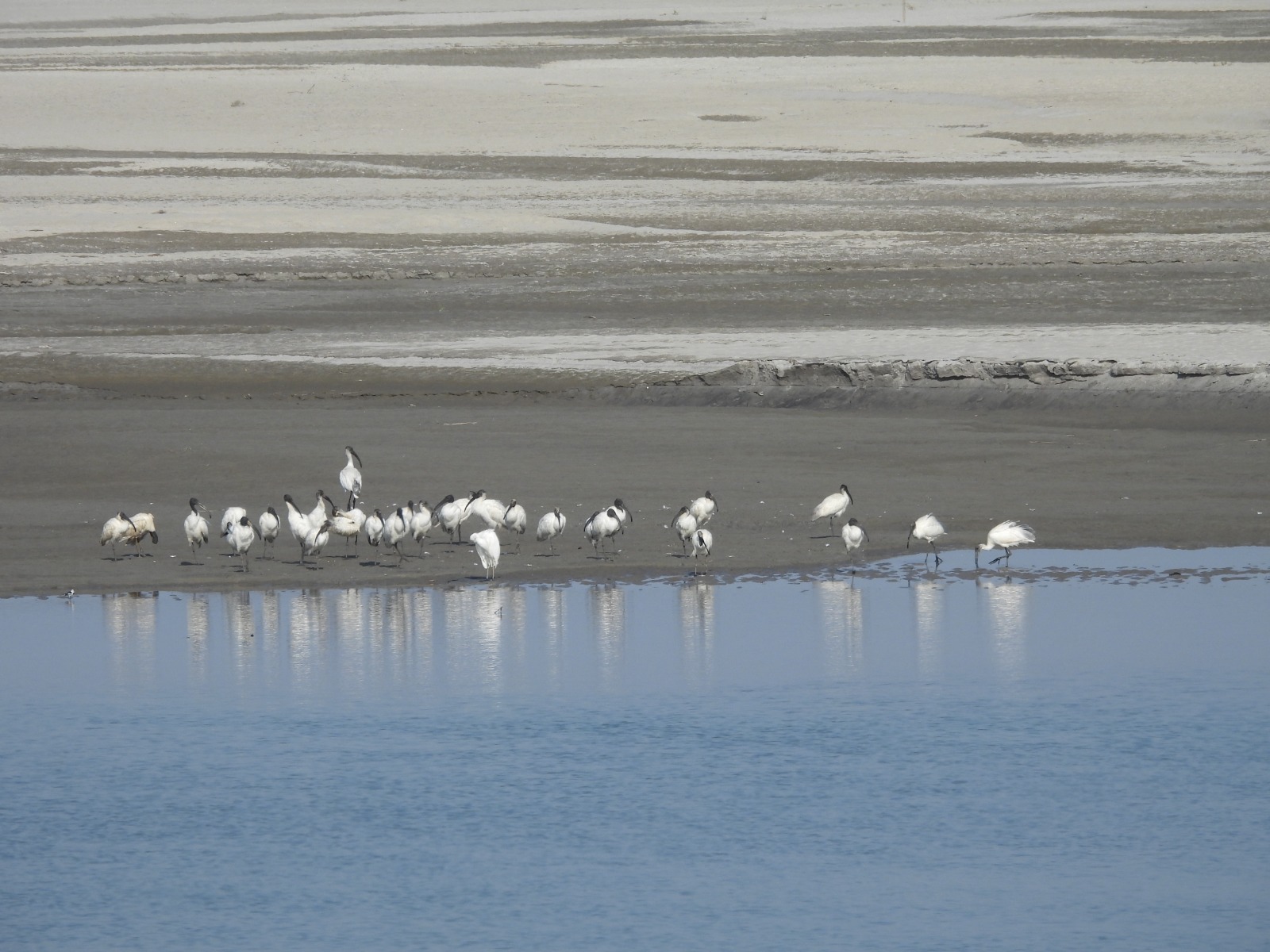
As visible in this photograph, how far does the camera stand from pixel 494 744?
9969 mm

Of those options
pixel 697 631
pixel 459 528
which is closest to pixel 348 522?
pixel 459 528

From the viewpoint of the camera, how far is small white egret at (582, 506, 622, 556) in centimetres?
1316

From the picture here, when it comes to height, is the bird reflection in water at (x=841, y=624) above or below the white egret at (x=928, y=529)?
below

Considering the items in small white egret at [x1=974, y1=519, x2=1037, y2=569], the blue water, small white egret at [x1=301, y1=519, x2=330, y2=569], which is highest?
small white egret at [x1=301, y1=519, x2=330, y2=569]

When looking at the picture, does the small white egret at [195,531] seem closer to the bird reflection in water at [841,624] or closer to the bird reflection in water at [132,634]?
the bird reflection in water at [132,634]

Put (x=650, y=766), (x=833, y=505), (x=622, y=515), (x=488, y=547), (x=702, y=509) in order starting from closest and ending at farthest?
1. (x=650, y=766)
2. (x=488, y=547)
3. (x=702, y=509)
4. (x=833, y=505)
5. (x=622, y=515)

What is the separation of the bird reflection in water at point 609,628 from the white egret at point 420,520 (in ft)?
4.49

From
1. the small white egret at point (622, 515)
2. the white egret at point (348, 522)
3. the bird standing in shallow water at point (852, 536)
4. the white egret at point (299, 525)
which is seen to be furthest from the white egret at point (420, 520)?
the bird standing in shallow water at point (852, 536)

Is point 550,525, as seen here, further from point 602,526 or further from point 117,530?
point 117,530

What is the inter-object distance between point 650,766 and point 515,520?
165 inches

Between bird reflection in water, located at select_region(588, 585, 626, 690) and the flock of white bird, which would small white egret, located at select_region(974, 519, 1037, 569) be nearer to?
the flock of white bird

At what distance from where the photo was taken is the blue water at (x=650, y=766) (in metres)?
7.84

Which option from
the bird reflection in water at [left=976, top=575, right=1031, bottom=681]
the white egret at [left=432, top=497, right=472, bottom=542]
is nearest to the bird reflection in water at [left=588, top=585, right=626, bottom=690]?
the white egret at [left=432, top=497, right=472, bottom=542]

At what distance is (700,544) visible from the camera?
43.3 ft
